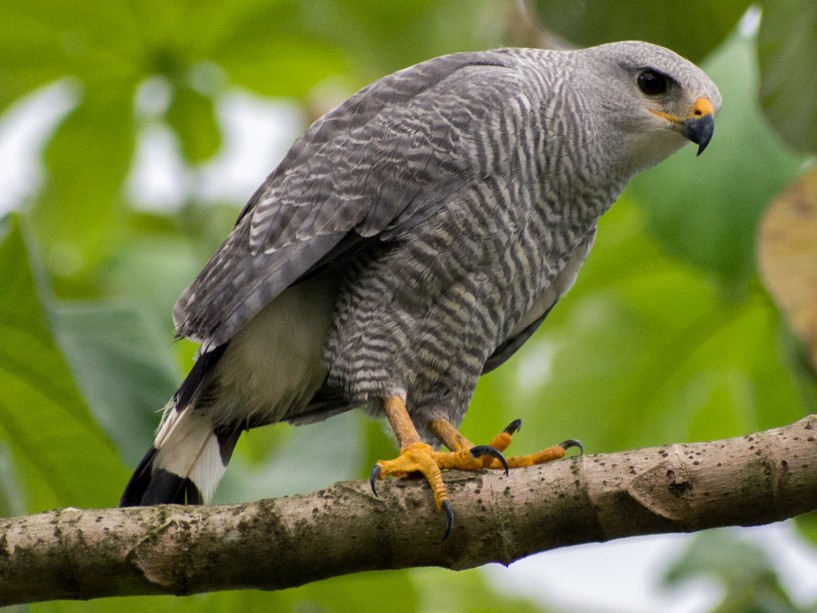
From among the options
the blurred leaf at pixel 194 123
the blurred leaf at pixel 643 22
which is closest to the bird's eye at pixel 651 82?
the blurred leaf at pixel 643 22

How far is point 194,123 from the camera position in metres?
5.44

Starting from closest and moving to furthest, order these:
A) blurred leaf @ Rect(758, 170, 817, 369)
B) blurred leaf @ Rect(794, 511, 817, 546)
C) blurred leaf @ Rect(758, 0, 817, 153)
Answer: blurred leaf @ Rect(758, 170, 817, 369)
blurred leaf @ Rect(758, 0, 817, 153)
blurred leaf @ Rect(794, 511, 817, 546)

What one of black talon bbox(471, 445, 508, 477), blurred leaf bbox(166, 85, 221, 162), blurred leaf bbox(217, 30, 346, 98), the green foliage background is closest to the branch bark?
black talon bbox(471, 445, 508, 477)

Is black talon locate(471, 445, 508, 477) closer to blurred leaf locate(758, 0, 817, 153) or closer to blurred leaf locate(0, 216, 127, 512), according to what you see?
blurred leaf locate(0, 216, 127, 512)

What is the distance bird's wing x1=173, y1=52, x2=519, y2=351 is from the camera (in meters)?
3.57

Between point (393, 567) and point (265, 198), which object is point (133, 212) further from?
point (393, 567)

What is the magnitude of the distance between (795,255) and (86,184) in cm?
364

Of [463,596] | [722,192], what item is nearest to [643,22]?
[722,192]

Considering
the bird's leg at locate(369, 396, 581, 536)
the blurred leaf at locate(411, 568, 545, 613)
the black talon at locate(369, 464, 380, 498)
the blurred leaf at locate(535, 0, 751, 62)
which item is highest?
the blurred leaf at locate(535, 0, 751, 62)

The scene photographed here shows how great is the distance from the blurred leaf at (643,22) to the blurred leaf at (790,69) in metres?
0.34

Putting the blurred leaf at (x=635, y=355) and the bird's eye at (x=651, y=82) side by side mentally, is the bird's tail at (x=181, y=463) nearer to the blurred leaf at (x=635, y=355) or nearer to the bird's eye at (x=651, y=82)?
the blurred leaf at (x=635, y=355)

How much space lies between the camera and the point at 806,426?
8.87 feet

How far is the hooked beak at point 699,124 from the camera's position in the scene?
12.1 feet

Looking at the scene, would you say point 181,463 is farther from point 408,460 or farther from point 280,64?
point 280,64
